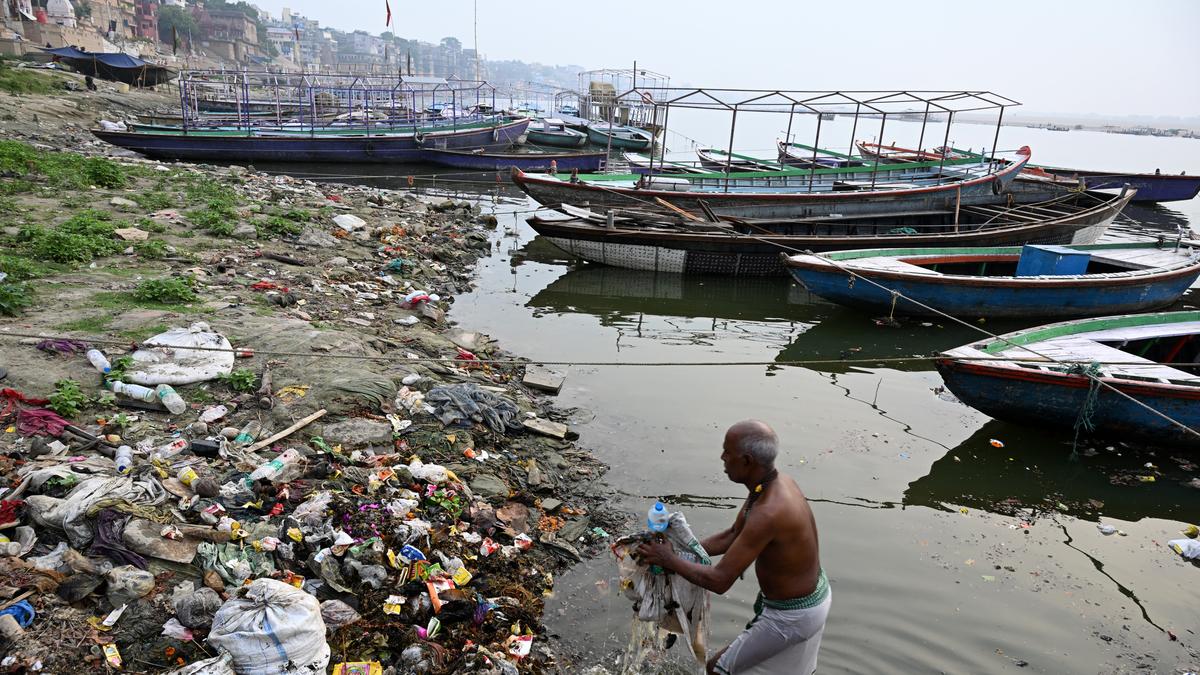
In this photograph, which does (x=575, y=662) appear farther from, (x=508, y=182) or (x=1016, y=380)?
(x=508, y=182)

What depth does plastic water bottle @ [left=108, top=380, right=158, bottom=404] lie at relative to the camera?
5043 mm

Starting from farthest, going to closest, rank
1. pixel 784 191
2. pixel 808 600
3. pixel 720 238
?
pixel 784 191 → pixel 720 238 → pixel 808 600

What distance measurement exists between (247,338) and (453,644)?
393 centimetres

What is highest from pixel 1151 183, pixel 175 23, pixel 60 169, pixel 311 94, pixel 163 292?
pixel 175 23

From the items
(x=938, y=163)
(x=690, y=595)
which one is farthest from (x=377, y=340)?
(x=938, y=163)

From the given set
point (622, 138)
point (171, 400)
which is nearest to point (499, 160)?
point (622, 138)

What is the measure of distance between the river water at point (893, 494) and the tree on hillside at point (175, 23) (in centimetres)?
9243

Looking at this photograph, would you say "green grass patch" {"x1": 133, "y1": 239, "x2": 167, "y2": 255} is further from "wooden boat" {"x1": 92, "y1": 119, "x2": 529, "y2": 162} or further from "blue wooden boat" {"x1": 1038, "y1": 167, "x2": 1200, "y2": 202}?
"blue wooden boat" {"x1": 1038, "y1": 167, "x2": 1200, "y2": 202}

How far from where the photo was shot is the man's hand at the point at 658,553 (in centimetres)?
287

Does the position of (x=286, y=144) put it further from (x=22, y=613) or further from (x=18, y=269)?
(x=22, y=613)

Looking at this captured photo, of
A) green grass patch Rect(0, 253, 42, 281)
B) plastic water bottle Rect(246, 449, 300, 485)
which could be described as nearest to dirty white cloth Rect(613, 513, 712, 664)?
plastic water bottle Rect(246, 449, 300, 485)

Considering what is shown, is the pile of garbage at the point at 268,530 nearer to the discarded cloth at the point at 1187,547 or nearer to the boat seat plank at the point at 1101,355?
the discarded cloth at the point at 1187,547

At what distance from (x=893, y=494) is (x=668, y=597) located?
378 centimetres

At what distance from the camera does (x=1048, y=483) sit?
6.42 metres
